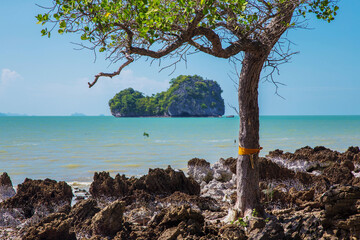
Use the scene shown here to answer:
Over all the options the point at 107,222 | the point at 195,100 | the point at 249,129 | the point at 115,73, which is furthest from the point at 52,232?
the point at 195,100

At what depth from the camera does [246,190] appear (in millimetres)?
6102

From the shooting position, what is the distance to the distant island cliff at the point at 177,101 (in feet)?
464

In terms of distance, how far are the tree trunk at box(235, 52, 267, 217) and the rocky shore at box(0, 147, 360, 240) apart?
32 cm

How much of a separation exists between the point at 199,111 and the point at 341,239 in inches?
5669

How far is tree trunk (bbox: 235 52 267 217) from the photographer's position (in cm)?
598

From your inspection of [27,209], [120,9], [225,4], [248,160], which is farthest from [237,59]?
[27,209]

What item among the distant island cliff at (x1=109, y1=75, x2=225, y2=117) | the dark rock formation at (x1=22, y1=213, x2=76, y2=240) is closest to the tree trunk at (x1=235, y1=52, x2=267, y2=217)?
the dark rock formation at (x1=22, y1=213, x2=76, y2=240)

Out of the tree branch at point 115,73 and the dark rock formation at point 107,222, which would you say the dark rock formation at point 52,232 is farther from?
the tree branch at point 115,73

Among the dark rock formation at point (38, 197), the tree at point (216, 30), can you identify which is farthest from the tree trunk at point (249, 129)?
the dark rock formation at point (38, 197)

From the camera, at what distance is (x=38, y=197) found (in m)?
7.37

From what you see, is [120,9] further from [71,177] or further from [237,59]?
[71,177]

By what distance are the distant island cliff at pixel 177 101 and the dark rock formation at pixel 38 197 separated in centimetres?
13203

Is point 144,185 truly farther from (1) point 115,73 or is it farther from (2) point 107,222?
(1) point 115,73

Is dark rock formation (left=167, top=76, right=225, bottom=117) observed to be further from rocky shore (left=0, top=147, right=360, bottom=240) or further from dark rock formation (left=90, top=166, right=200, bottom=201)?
dark rock formation (left=90, top=166, right=200, bottom=201)
